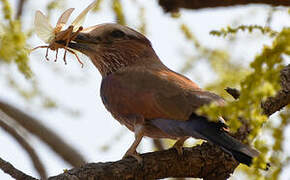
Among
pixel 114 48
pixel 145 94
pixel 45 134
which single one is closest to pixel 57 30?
pixel 114 48

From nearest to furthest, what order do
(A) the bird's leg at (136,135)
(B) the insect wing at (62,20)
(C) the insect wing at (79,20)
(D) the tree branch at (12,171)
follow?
(D) the tree branch at (12,171) < (A) the bird's leg at (136,135) < (C) the insect wing at (79,20) < (B) the insect wing at (62,20)

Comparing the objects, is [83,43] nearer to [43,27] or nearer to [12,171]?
[43,27]

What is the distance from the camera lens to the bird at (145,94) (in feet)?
9.12

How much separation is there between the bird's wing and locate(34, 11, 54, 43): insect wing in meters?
0.59

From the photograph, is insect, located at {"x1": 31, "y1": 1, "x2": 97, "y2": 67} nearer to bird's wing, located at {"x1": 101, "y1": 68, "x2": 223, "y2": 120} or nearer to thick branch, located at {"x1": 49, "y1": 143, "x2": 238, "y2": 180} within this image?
bird's wing, located at {"x1": 101, "y1": 68, "x2": 223, "y2": 120}

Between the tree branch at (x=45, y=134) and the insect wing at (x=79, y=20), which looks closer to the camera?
the insect wing at (x=79, y=20)

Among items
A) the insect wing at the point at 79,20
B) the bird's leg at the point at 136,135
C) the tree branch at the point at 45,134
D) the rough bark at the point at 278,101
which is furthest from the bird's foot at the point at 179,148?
the tree branch at the point at 45,134

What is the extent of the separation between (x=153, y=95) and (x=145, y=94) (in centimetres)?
6

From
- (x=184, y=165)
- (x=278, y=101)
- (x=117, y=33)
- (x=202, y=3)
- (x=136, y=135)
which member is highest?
(x=117, y=33)

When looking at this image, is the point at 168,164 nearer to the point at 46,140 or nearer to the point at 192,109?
the point at 192,109

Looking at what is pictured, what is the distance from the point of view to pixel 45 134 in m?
5.09

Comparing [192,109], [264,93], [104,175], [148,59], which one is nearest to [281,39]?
[264,93]

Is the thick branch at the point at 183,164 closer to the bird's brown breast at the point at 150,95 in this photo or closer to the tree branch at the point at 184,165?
the tree branch at the point at 184,165

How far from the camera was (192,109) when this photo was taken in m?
2.86
